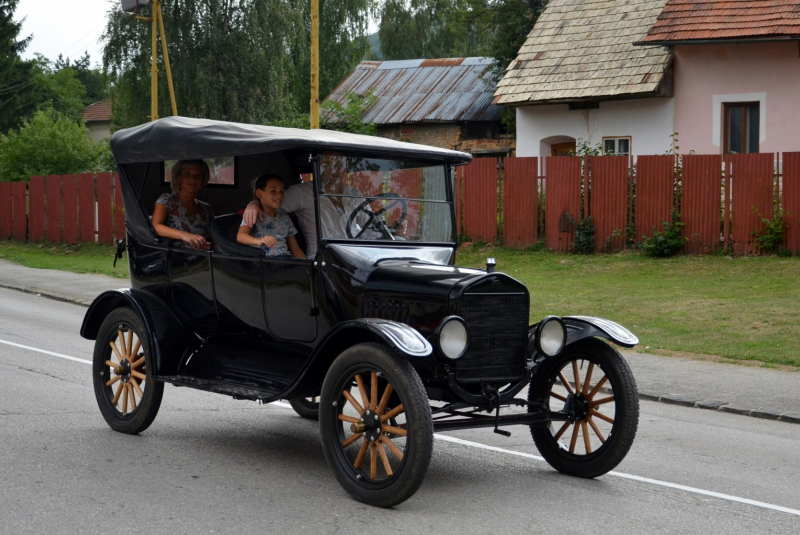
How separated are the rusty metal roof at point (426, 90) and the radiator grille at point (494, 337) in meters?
27.8

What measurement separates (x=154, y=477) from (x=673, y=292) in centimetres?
1131

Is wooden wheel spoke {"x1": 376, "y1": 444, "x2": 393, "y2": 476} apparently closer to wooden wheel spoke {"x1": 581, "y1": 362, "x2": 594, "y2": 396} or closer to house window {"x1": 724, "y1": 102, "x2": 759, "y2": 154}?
wooden wheel spoke {"x1": 581, "y1": 362, "x2": 594, "y2": 396}

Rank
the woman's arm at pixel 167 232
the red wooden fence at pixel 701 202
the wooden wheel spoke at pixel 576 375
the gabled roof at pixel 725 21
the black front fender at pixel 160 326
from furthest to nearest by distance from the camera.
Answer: the gabled roof at pixel 725 21 < the red wooden fence at pixel 701 202 < the woman's arm at pixel 167 232 < the black front fender at pixel 160 326 < the wooden wheel spoke at pixel 576 375

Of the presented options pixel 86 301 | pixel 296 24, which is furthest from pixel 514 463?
pixel 296 24

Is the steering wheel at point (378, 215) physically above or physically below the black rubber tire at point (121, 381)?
above

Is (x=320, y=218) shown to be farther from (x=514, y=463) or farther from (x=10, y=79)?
(x=10, y=79)

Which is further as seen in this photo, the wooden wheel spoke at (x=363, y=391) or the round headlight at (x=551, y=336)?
the round headlight at (x=551, y=336)

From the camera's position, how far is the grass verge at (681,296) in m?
12.0

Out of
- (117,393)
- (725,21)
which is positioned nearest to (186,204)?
(117,393)

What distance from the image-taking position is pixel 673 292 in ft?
51.3

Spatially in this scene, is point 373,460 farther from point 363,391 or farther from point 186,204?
point 186,204

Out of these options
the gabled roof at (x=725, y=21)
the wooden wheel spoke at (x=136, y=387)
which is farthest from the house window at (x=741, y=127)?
the wooden wheel spoke at (x=136, y=387)

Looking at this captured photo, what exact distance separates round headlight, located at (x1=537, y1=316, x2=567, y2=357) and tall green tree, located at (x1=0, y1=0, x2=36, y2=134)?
178ft

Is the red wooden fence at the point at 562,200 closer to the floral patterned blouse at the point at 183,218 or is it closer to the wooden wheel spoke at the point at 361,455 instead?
the floral patterned blouse at the point at 183,218
